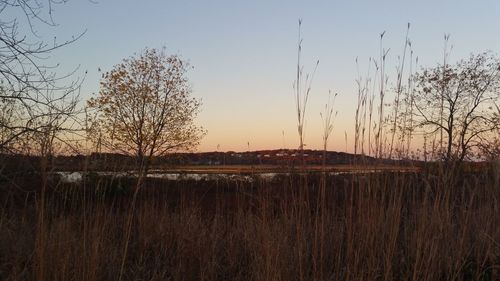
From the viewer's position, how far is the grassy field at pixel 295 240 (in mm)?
3303

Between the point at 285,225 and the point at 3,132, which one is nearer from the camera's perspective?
the point at 285,225

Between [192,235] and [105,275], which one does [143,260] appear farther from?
[105,275]

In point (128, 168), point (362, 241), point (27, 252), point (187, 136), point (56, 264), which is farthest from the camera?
point (187, 136)

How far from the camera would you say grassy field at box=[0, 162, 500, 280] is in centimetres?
330

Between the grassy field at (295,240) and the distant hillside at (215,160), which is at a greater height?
the distant hillside at (215,160)

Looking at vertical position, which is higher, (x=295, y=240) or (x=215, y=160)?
(x=215, y=160)

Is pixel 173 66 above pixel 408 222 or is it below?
above

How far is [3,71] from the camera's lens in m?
5.15

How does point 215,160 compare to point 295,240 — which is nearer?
point 295,240

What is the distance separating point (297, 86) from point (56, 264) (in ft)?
6.63

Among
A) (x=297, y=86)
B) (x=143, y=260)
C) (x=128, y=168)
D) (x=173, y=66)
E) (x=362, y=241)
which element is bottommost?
(x=143, y=260)

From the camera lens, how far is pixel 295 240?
4.38 meters

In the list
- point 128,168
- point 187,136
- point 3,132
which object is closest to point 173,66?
point 187,136

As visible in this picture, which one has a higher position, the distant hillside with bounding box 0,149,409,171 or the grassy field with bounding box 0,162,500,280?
the distant hillside with bounding box 0,149,409,171
